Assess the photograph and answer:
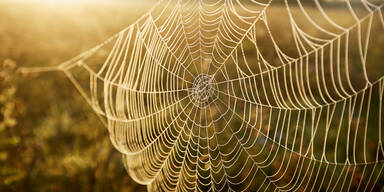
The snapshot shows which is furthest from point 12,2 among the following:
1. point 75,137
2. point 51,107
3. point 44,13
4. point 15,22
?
point 75,137

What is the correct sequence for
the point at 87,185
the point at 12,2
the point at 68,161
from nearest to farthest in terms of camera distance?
the point at 87,185, the point at 68,161, the point at 12,2

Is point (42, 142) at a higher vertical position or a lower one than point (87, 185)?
higher

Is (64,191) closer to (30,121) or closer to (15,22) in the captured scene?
(30,121)

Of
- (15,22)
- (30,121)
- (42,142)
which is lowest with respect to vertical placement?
(42,142)

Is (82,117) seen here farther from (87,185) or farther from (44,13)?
(44,13)

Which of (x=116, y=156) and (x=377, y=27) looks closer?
(x=116, y=156)

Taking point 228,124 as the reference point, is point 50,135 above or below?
above

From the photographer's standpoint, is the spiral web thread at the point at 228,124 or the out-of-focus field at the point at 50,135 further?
the out-of-focus field at the point at 50,135

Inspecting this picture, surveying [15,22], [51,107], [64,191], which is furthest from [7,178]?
[15,22]

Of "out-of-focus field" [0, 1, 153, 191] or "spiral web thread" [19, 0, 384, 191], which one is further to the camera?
"out-of-focus field" [0, 1, 153, 191]

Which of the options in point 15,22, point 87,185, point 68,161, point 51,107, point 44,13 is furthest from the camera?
point 44,13
